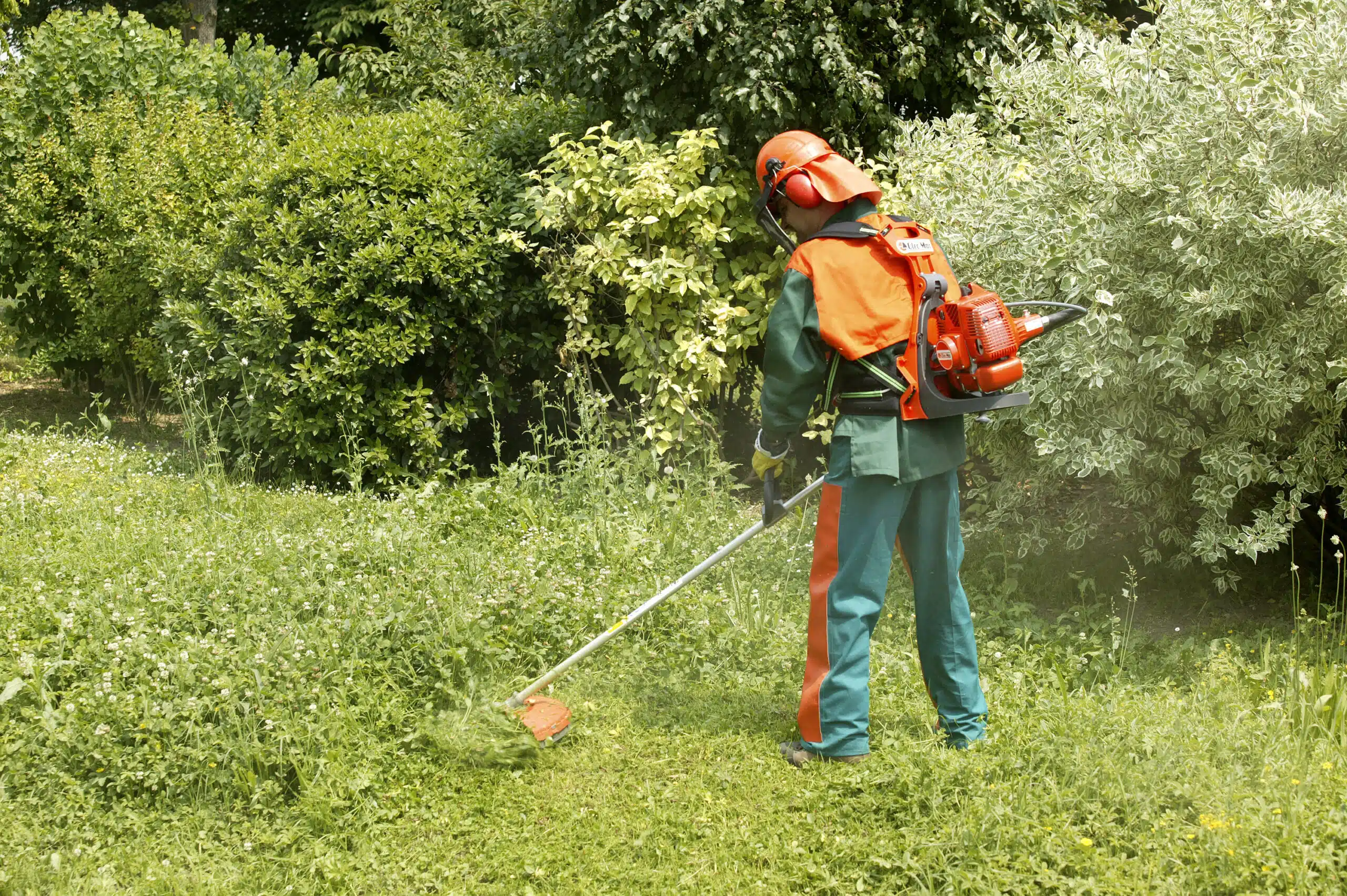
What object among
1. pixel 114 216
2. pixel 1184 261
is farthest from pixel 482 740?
pixel 114 216

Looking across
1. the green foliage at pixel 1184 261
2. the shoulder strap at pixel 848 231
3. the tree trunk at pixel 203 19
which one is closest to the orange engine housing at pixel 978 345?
the shoulder strap at pixel 848 231

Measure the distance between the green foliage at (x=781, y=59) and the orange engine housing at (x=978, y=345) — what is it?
289cm

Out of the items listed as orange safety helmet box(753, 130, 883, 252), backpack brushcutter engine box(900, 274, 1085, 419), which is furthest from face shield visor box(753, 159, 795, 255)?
backpack brushcutter engine box(900, 274, 1085, 419)

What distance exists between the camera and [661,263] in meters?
6.06

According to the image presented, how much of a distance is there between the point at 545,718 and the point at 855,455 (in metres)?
1.45

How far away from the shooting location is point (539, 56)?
7191 mm

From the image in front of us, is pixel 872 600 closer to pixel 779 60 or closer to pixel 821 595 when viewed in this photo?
pixel 821 595

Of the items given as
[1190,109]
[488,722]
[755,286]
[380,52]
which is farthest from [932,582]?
[380,52]

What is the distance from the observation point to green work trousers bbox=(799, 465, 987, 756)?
3566 mm

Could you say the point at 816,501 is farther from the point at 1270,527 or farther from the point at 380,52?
the point at 380,52

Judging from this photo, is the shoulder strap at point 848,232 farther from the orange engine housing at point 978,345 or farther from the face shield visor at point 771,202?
the orange engine housing at point 978,345

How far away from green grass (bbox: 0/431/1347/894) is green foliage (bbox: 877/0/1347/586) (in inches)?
27.4

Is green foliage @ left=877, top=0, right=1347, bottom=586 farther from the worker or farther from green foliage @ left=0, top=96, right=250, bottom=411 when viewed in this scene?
green foliage @ left=0, top=96, right=250, bottom=411

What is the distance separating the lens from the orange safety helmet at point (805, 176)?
356cm
